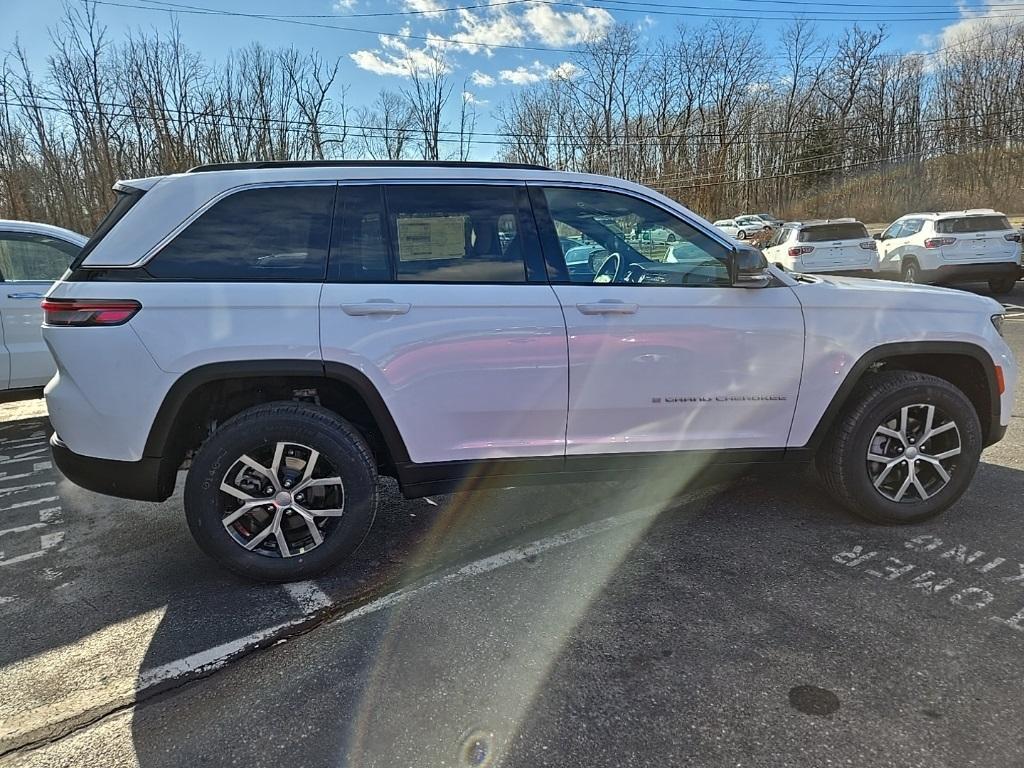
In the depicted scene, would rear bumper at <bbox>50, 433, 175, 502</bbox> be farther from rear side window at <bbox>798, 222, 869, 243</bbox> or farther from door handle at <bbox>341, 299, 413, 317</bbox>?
rear side window at <bbox>798, 222, 869, 243</bbox>

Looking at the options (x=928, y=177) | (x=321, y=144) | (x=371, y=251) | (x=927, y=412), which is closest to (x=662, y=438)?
(x=927, y=412)

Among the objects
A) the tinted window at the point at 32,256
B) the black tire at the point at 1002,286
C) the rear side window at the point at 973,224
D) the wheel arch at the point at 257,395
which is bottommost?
the wheel arch at the point at 257,395

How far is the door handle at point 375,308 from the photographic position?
2.86m

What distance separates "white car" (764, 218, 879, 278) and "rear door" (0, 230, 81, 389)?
45.1ft

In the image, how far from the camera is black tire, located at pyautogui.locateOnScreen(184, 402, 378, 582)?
9.37 ft

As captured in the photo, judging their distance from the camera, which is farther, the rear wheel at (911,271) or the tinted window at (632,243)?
the rear wheel at (911,271)

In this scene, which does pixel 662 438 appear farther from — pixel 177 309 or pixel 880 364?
pixel 177 309

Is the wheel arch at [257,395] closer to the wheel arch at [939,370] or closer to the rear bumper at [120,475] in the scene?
the rear bumper at [120,475]

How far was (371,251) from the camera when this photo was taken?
9.77 ft

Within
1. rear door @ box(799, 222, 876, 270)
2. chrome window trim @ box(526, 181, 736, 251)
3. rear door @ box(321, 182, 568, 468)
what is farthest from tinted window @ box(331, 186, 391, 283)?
rear door @ box(799, 222, 876, 270)

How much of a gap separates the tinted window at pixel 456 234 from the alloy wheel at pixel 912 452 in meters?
2.19

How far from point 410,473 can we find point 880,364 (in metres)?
2.69

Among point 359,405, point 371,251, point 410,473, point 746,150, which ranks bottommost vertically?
point 410,473

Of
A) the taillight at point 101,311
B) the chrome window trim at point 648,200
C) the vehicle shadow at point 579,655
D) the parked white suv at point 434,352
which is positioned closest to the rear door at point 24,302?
the parked white suv at point 434,352
